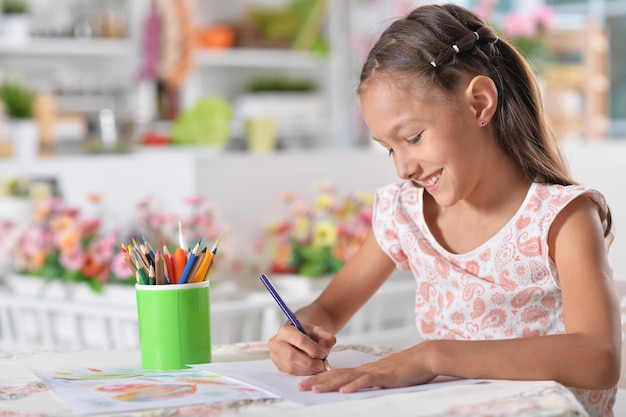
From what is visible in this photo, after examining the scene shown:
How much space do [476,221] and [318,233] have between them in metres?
1.23

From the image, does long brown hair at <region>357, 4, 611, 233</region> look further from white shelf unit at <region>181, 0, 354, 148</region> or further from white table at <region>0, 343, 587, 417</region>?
white shelf unit at <region>181, 0, 354, 148</region>

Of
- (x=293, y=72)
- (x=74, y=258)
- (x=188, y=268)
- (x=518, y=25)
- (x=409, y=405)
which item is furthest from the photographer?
(x=293, y=72)

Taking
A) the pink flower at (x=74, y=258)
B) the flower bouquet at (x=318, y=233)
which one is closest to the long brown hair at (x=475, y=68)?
the flower bouquet at (x=318, y=233)

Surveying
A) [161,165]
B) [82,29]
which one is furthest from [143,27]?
[161,165]

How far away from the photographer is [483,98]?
121cm

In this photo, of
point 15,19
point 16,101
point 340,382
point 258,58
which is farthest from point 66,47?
point 340,382

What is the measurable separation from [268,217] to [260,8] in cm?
307

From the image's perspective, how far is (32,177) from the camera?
10.7 feet

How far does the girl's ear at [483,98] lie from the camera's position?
121cm

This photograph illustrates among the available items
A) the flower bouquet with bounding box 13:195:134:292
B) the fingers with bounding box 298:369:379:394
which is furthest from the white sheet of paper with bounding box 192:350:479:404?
the flower bouquet with bounding box 13:195:134:292

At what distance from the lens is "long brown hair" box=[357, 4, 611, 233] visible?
3.92 ft

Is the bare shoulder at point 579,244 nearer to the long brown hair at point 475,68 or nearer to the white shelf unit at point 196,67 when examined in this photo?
the long brown hair at point 475,68

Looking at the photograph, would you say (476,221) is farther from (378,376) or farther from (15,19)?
(15,19)

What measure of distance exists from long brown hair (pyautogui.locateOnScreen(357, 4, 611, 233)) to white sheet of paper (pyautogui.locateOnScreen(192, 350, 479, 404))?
1.04ft
